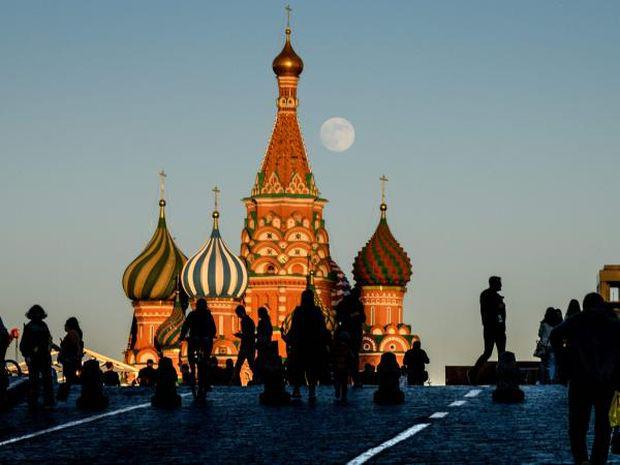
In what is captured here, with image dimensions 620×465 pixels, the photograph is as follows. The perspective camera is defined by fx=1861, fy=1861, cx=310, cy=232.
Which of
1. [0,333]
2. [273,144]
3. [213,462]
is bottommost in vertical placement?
[213,462]

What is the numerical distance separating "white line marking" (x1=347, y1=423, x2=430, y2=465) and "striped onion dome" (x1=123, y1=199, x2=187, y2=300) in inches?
5637

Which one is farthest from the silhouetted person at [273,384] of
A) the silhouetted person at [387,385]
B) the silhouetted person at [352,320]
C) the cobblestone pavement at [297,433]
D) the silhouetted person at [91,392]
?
the silhouetted person at [352,320]

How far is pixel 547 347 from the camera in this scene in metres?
35.5

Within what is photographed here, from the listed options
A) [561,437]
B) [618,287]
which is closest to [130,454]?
[561,437]

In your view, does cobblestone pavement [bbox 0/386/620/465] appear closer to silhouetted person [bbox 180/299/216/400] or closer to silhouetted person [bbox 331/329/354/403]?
silhouetted person [bbox 331/329/354/403]

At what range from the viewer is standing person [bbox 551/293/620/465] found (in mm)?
15805

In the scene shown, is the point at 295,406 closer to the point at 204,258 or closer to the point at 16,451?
the point at 16,451

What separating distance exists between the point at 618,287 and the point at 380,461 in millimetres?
23062

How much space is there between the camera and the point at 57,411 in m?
26.5

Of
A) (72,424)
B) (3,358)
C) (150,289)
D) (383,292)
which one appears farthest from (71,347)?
(383,292)

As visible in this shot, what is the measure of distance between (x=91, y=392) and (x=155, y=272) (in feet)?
457

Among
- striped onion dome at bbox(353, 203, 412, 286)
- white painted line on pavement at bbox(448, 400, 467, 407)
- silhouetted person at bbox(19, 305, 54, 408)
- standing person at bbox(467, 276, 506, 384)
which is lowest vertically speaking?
white painted line on pavement at bbox(448, 400, 467, 407)

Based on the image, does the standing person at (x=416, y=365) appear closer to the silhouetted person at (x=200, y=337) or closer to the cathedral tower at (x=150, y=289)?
the silhouetted person at (x=200, y=337)

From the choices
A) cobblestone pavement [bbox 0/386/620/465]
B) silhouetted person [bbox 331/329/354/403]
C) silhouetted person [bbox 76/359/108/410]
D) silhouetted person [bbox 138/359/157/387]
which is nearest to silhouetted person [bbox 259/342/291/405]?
cobblestone pavement [bbox 0/386/620/465]
